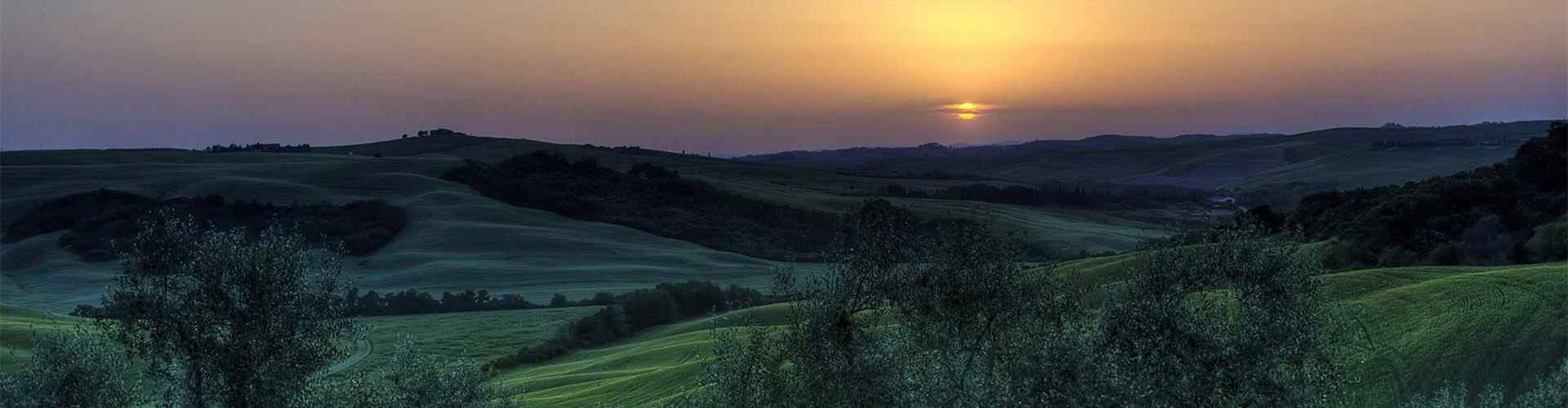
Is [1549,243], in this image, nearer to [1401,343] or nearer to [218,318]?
[1401,343]

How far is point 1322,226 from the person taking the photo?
69.9 m

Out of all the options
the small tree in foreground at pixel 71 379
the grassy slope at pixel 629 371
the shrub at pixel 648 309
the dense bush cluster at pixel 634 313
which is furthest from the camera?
the shrub at pixel 648 309

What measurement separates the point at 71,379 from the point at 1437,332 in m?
A: 39.3

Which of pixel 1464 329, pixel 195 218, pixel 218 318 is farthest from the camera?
pixel 195 218

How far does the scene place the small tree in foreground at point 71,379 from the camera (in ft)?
105

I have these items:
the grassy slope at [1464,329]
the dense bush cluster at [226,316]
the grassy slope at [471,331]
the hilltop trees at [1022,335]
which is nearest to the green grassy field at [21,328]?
the grassy slope at [471,331]

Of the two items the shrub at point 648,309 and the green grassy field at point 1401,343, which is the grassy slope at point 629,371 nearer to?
the green grassy field at point 1401,343

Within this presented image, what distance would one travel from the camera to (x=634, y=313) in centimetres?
8375

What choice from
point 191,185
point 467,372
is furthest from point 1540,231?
point 191,185

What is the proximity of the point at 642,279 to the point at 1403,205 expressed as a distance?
72767 mm

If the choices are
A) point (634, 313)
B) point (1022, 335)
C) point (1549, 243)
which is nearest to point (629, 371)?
point (634, 313)

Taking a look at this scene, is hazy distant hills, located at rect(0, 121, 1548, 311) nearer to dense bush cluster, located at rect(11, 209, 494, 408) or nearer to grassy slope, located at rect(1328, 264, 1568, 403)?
grassy slope, located at rect(1328, 264, 1568, 403)

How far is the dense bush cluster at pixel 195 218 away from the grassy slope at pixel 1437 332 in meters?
96.3

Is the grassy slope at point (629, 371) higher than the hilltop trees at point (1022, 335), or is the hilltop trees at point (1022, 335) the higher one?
the hilltop trees at point (1022, 335)
